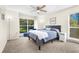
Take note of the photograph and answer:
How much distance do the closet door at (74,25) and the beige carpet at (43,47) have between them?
0.20 metres

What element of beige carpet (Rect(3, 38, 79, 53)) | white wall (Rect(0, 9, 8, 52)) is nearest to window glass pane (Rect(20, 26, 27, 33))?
beige carpet (Rect(3, 38, 79, 53))

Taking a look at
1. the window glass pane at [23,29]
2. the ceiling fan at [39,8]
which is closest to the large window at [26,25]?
the window glass pane at [23,29]

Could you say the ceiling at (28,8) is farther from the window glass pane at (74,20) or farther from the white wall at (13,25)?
the window glass pane at (74,20)

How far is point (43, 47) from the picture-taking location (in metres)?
1.93

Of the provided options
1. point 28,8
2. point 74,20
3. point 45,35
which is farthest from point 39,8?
point 74,20

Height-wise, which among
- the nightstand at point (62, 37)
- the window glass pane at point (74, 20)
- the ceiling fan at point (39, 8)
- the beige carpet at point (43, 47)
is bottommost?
the beige carpet at point (43, 47)

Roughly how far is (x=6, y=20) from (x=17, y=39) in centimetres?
51

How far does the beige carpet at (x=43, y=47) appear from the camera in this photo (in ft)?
6.22

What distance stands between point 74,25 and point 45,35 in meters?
0.69

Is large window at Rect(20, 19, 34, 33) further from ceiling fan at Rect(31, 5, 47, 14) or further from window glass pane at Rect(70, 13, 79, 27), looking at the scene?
window glass pane at Rect(70, 13, 79, 27)

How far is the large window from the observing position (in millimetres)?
2055

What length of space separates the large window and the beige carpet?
12.2 inches

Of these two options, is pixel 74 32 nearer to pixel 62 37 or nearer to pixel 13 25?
pixel 62 37
